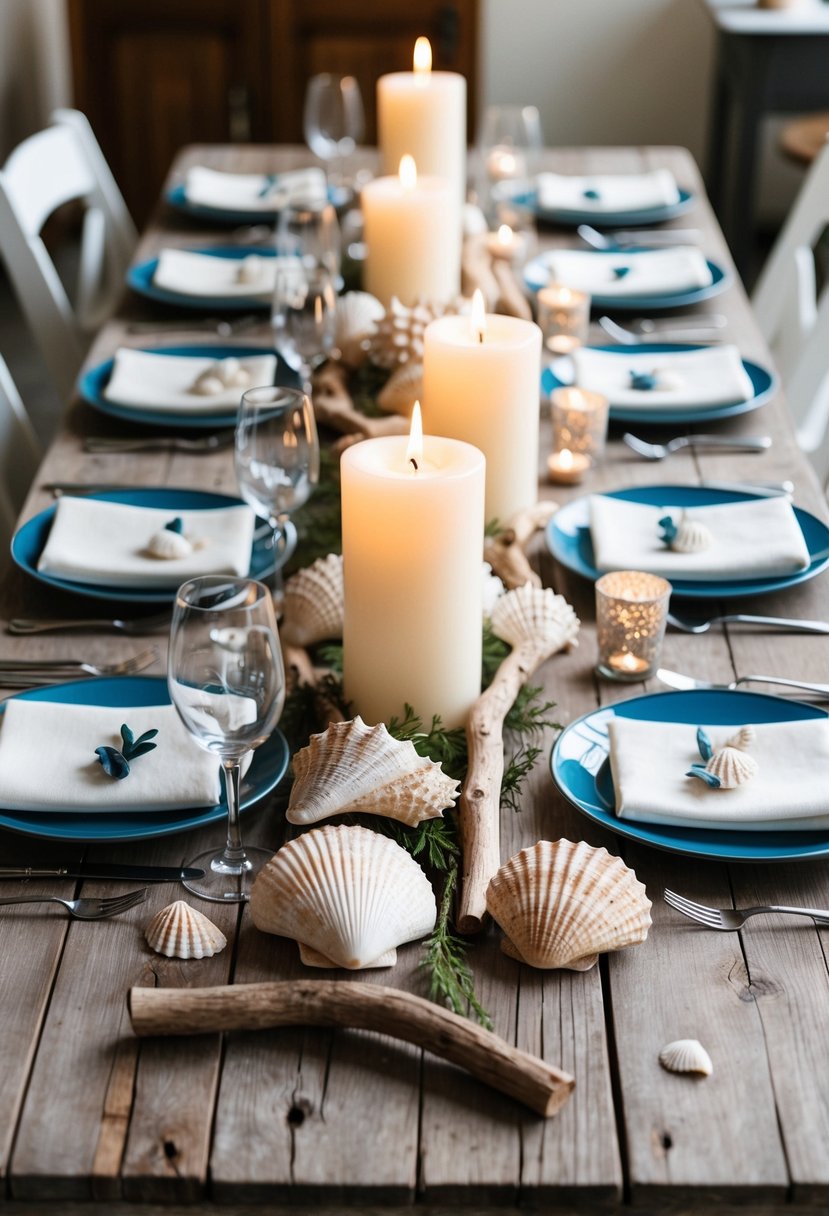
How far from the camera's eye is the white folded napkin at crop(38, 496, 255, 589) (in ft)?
4.23

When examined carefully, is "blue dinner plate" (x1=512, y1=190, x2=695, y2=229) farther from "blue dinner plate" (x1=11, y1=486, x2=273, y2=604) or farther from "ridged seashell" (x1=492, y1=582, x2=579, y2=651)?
"ridged seashell" (x1=492, y1=582, x2=579, y2=651)

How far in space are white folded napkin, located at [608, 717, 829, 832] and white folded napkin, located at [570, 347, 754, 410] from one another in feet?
2.24

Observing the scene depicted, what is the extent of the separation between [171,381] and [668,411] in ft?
1.91

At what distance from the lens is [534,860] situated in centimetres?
84

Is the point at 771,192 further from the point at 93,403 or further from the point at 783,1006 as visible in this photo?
the point at 783,1006

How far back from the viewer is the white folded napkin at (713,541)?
1273mm

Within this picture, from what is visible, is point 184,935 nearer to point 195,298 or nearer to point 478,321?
point 478,321

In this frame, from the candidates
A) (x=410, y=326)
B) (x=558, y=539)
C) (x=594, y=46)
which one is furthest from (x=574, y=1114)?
(x=594, y=46)

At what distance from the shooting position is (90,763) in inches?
39.4

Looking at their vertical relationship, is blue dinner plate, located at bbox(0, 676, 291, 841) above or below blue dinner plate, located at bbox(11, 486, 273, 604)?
above

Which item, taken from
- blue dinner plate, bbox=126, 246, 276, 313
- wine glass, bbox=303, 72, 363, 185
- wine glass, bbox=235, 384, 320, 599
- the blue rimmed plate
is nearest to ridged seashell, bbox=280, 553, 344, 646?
wine glass, bbox=235, 384, 320, 599

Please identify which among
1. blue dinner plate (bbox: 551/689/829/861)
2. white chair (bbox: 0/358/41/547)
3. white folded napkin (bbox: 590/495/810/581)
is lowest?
white chair (bbox: 0/358/41/547)

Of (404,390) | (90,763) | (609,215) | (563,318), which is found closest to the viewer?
(90,763)

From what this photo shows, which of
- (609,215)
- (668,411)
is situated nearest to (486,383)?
→ (668,411)
